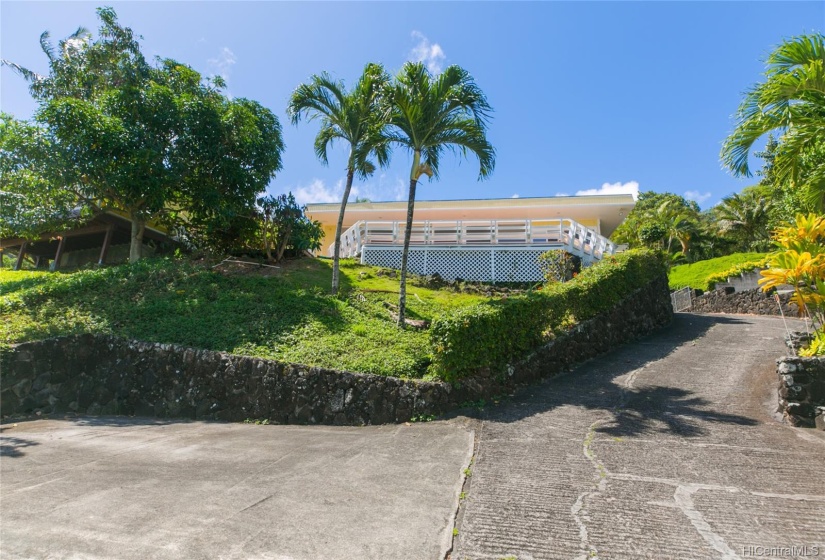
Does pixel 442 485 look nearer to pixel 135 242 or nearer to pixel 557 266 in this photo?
pixel 557 266

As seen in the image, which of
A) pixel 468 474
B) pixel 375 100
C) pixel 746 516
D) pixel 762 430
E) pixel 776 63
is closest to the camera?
pixel 746 516

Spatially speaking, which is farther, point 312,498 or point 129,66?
point 129,66

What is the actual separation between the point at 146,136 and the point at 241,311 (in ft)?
22.0

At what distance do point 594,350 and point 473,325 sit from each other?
4.23m

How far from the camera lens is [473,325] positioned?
8.07 metres

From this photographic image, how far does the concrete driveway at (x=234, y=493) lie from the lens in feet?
11.8

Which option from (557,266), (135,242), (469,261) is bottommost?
(557,266)

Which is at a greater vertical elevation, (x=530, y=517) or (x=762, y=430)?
(x=762, y=430)

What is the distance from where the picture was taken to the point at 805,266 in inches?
306

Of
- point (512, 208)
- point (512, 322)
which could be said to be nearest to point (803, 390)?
point (512, 322)

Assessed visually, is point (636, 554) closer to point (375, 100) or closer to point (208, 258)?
point (375, 100)

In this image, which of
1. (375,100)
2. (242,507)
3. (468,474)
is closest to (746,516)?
(468,474)

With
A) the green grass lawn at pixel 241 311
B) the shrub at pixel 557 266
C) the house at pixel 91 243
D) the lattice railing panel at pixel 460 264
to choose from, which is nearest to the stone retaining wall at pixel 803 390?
the green grass lawn at pixel 241 311

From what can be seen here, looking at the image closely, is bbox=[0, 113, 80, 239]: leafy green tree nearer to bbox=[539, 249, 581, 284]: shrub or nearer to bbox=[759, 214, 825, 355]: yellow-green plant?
bbox=[539, 249, 581, 284]: shrub
